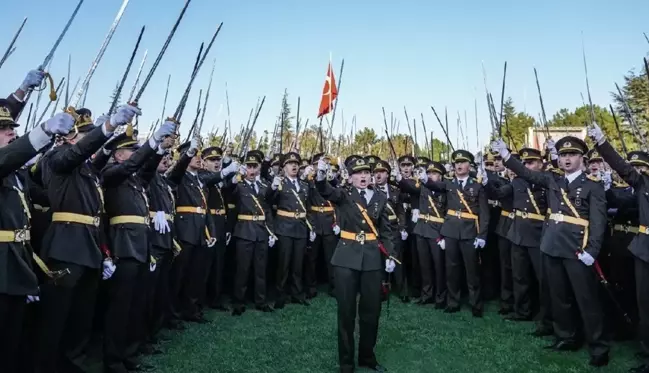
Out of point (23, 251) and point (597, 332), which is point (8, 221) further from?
point (597, 332)

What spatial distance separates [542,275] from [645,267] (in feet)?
4.98

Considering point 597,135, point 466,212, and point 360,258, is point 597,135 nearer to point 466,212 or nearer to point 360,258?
point 360,258

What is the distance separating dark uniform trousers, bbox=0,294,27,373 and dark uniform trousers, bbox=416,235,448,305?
6298 mm

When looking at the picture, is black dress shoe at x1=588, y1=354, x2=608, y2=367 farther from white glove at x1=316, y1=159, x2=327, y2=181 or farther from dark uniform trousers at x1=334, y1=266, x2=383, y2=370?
white glove at x1=316, y1=159, x2=327, y2=181

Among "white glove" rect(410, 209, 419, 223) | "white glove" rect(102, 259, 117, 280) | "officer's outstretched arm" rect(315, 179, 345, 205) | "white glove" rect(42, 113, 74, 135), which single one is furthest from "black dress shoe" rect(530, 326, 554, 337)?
"white glove" rect(42, 113, 74, 135)

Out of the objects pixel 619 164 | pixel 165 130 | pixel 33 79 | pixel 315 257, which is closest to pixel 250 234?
pixel 315 257

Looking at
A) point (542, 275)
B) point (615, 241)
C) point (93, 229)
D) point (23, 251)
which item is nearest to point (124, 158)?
point (93, 229)

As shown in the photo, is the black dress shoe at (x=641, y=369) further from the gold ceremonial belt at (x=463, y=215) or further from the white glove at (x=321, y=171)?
the white glove at (x=321, y=171)

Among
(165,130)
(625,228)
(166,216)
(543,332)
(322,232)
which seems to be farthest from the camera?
(322,232)

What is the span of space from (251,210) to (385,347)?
3.02 m

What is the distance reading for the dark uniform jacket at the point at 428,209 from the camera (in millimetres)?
8750

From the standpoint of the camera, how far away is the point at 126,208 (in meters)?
5.12

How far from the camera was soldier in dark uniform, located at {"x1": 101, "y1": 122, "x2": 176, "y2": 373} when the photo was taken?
481cm

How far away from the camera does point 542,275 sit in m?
6.82
